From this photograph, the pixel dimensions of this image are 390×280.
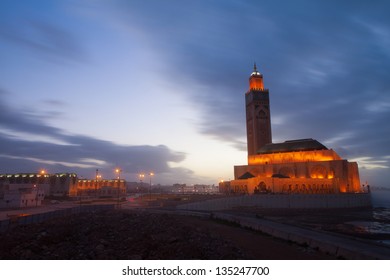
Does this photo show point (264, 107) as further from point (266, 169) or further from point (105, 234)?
point (105, 234)

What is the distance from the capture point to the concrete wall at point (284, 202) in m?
59.6

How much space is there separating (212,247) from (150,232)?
278 inches

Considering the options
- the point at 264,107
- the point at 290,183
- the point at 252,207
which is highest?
the point at 264,107

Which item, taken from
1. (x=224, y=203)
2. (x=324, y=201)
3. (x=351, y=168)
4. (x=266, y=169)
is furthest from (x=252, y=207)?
(x=351, y=168)

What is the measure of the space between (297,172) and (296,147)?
10.7 m

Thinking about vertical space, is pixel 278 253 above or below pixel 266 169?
below

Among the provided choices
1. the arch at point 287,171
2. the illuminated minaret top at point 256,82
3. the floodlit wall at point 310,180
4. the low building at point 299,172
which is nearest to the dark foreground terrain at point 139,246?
the floodlit wall at point 310,180

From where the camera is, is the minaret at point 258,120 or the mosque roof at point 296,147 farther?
the minaret at point 258,120

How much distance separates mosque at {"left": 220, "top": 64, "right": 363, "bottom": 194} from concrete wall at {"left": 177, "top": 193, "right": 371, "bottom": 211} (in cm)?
847

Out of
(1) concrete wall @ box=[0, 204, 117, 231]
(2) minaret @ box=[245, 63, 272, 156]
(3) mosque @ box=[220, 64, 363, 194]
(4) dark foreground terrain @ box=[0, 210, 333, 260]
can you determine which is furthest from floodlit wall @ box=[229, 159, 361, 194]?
(4) dark foreground terrain @ box=[0, 210, 333, 260]

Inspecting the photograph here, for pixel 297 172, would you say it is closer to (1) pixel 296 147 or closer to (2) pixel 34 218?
(1) pixel 296 147

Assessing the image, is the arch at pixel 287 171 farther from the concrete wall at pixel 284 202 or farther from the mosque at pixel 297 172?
the concrete wall at pixel 284 202

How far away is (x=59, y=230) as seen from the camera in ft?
73.7

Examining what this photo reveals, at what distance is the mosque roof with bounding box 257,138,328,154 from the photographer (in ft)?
310
